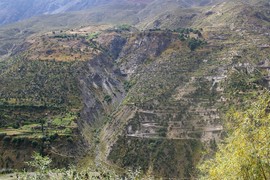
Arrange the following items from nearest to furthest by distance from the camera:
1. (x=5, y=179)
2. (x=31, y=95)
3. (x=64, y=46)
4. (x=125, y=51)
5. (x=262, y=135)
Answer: (x=262, y=135) < (x=5, y=179) < (x=31, y=95) < (x=64, y=46) < (x=125, y=51)

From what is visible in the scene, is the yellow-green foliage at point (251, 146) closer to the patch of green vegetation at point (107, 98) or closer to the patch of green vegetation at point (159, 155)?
the patch of green vegetation at point (159, 155)

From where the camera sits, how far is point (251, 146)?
83.2ft

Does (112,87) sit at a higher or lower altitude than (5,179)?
lower

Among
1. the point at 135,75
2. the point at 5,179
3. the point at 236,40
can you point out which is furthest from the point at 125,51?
the point at 5,179

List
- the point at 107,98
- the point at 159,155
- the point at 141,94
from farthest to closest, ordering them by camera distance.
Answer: the point at 107,98, the point at 141,94, the point at 159,155

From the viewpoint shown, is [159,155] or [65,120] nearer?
[159,155]

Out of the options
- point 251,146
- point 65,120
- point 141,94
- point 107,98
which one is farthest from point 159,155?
point 251,146

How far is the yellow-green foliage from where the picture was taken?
25.0 metres

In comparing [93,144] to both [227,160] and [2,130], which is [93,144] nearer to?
[2,130]

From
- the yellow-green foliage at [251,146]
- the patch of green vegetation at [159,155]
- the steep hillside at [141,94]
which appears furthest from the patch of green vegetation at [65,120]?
the yellow-green foliage at [251,146]

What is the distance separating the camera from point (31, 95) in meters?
Answer: 124

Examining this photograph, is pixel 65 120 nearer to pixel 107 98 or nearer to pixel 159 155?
pixel 159 155

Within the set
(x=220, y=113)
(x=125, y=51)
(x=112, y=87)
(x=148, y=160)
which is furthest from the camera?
(x=125, y=51)

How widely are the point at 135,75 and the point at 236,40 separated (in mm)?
48286
